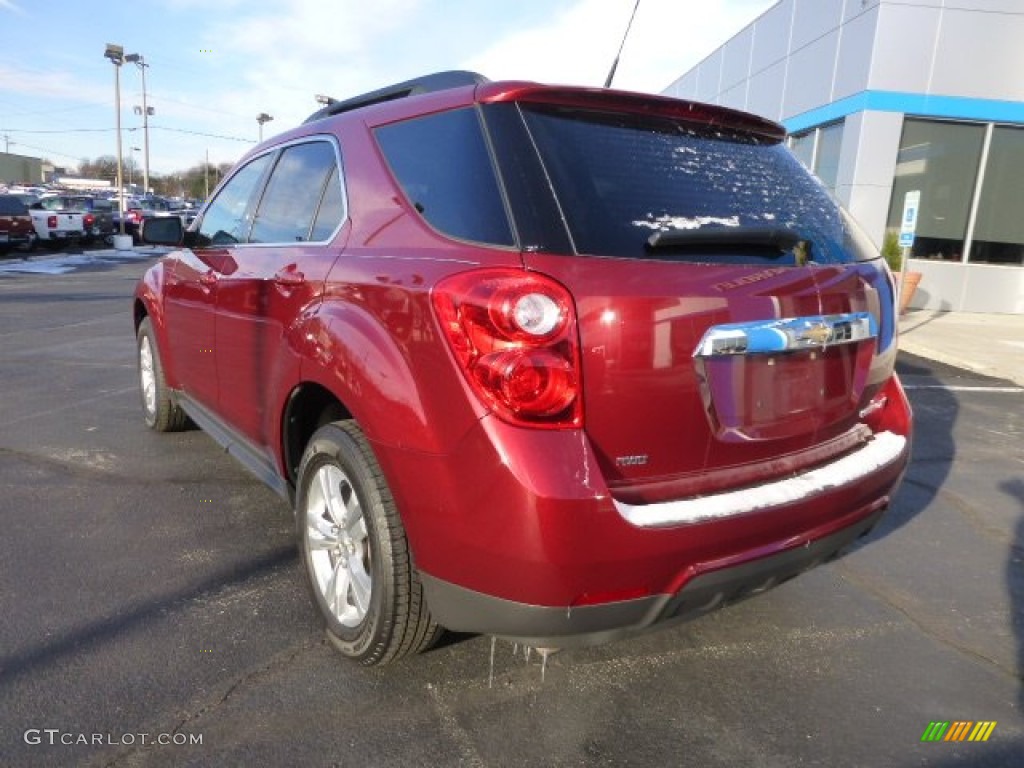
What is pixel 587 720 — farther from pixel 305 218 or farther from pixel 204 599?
pixel 305 218

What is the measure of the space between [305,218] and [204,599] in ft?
5.11

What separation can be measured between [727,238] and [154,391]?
4139 millimetres

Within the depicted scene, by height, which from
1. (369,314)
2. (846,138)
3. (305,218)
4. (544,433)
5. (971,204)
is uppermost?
(846,138)

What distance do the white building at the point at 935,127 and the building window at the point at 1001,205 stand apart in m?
0.02

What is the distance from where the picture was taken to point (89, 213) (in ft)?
87.2

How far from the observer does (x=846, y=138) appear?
14.4 metres

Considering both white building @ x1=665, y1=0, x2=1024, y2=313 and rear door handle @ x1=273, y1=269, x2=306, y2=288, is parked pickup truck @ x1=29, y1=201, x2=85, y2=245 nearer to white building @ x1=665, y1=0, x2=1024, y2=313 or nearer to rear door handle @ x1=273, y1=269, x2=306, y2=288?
white building @ x1=665, y1=0, x2=1024, y2=313

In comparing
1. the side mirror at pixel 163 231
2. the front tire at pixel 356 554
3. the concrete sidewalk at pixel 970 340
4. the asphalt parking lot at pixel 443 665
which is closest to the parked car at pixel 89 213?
the side mirror at pixel 163 231

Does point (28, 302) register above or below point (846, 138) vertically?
below

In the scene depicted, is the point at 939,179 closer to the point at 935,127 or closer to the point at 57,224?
the point at 935,127

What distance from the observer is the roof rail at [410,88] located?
101 inches

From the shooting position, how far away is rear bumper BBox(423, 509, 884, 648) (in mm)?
1930

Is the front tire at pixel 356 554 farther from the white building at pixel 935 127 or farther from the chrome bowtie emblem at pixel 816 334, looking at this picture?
the white building at pixel 935 127

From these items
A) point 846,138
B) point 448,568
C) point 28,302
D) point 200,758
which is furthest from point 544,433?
point 846,138
